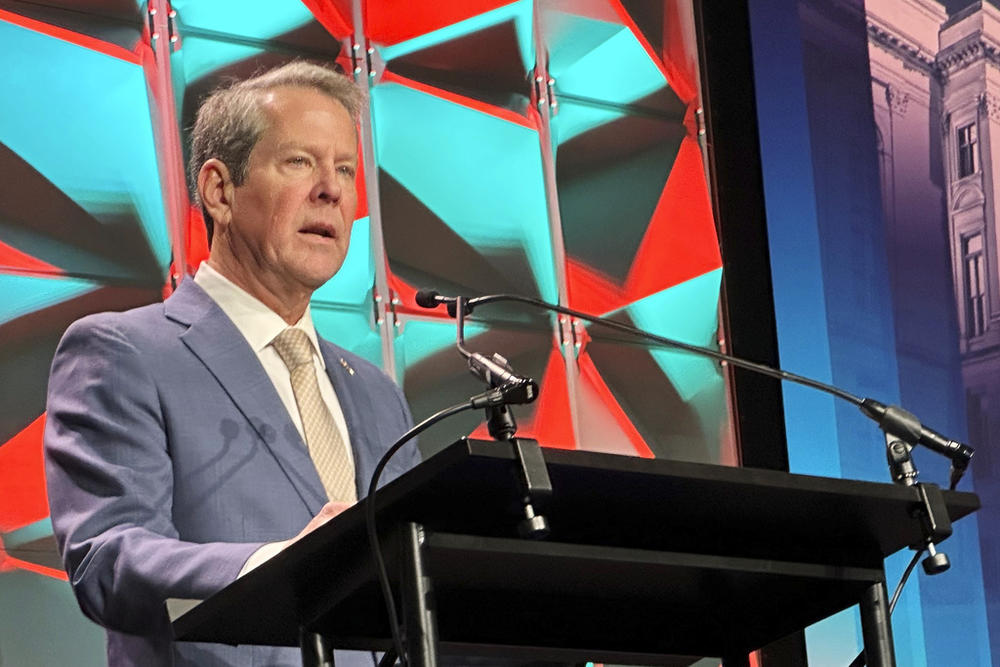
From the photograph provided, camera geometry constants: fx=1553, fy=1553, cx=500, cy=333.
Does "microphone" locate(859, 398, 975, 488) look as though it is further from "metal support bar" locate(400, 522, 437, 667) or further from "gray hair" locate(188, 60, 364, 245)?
"gray hair" locate(188, 60, 364, 245)

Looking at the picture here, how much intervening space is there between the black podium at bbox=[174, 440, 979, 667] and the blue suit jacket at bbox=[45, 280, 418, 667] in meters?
0.32

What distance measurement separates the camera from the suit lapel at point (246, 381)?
2.59 metres

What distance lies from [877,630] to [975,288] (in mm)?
2917

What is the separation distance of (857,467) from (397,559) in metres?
3.25

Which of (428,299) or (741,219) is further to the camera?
(741,219)

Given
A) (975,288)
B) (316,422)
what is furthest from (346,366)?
(975,288)

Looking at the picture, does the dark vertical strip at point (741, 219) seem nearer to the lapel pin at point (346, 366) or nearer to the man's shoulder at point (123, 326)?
the lapel pin at point (346, 366)

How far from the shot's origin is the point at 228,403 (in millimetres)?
2639

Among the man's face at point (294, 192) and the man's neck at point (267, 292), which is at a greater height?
the man's face at point (294, 192)

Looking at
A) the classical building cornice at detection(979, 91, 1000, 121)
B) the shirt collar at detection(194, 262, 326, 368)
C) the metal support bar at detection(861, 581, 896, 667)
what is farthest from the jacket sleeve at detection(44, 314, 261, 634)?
the classical building cornice at detection(979, 91, 1000, 121)

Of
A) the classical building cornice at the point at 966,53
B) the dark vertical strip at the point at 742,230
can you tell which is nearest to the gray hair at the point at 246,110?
the dark vertical strip at the point at 742,230

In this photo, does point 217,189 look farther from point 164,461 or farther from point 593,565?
point 593,565

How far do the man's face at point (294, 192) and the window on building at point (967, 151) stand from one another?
2.55 meters

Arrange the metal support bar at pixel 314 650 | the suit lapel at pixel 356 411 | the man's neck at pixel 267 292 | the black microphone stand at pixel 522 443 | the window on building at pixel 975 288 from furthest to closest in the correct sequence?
the window on building at pixel 975 288 → the man's neck at pixel 267 292 → the suit lapel at pixel 356 411 → the metal support bar at pixel 314 650 → the black microphone stand at pixel 522 443
